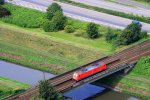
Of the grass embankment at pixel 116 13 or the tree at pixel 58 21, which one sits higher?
the grass embankment at pixel 116 13

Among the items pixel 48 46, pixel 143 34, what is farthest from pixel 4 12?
pixel 143 34

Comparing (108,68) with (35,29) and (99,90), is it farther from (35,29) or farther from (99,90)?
(35,29)

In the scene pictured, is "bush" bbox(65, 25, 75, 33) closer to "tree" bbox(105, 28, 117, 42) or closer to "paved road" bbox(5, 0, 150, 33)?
"paved road" bbox(5, 0, 150, 33)

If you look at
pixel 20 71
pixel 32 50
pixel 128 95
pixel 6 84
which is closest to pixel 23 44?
pixel 32 50

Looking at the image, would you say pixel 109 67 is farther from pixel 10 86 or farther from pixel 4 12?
pixel 4 12

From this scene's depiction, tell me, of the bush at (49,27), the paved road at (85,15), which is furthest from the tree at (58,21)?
the paved road at (85,15)

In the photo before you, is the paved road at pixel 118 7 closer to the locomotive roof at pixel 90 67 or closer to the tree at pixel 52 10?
the tree at pixel 52 10
